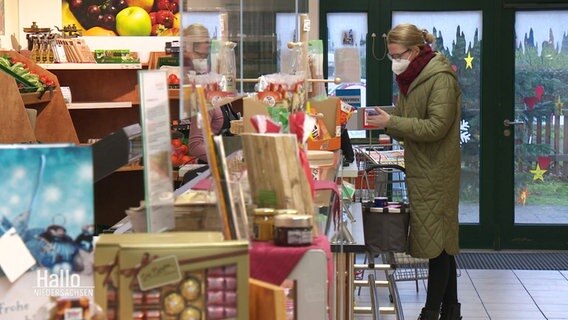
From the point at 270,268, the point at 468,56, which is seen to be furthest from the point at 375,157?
the point at 270,268

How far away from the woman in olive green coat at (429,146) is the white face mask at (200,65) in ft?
7.90

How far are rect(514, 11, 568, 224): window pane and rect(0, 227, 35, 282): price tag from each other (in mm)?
8119

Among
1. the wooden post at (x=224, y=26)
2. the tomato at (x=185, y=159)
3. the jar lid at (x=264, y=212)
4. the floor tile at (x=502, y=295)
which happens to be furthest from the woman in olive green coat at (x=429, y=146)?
the jar lid at (x=264, y=212)

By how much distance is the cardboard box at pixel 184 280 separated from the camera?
184 centimetres

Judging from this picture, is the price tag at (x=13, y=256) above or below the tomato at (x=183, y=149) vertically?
above

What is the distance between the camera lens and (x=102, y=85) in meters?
8.11

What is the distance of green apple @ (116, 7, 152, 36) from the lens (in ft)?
26.4

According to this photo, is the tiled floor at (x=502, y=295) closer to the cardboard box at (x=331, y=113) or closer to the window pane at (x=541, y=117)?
the window pane at (x=541, y=117)

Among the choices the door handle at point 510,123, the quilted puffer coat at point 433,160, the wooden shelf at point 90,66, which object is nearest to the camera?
the quilted puffer coat at point 433,160

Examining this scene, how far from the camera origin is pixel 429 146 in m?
5.55

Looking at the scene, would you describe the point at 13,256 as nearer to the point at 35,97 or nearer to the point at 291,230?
the point at 291,230

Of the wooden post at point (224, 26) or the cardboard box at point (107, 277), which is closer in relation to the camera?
the cardboard box at point (107, 277)

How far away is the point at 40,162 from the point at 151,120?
12.0 inches

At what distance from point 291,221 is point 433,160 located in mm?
3236
